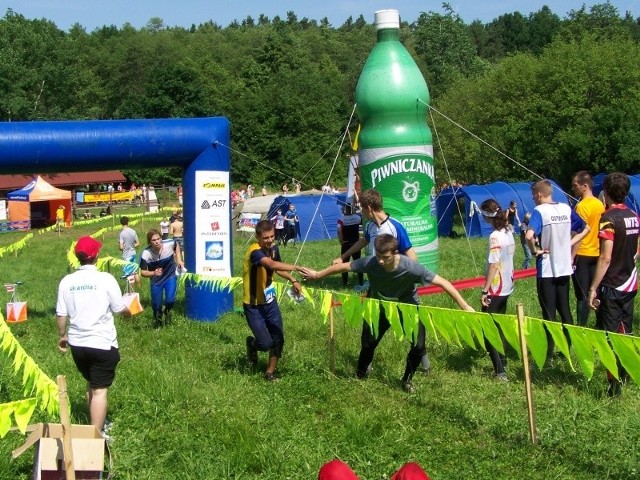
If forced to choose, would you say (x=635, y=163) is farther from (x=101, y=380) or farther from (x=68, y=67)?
(x=68, y=67)

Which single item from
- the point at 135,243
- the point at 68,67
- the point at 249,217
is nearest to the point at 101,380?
the point at 135,243

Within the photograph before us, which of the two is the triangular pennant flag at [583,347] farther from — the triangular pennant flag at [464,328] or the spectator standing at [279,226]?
the spectator standing at [279,226]

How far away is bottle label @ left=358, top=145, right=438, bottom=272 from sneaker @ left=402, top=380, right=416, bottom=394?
5692 mm

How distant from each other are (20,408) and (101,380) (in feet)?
3.38

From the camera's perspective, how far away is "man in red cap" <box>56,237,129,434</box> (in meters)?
5.89

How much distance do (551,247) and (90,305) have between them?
4.43m

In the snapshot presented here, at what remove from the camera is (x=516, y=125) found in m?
38.7

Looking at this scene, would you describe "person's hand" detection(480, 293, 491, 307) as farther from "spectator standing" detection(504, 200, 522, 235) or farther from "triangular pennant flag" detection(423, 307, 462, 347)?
"triangular pennant flag" detection(423, 307, 462, 347)

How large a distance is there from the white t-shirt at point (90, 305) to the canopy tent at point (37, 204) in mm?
34731

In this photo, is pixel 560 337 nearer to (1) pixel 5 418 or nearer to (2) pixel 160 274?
(1) pixel 5 418

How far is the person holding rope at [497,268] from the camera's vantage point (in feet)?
24.5

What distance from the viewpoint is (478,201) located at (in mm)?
25734

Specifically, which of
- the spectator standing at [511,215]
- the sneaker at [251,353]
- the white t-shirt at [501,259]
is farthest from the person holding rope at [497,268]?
the sneaker at [251,353]

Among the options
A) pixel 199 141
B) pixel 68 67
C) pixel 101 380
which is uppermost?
pixel 68 67
